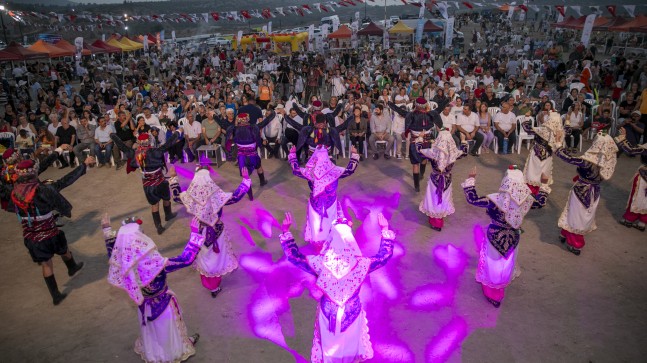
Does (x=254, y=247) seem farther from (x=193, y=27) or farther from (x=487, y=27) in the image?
(x=193, y=27)

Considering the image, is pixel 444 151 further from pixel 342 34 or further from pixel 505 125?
pixel 342 34

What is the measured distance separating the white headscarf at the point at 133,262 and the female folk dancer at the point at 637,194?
7488mm

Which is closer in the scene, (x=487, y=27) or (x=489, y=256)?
(x=489, y=256)

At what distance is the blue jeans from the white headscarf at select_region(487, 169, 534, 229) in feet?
33.1

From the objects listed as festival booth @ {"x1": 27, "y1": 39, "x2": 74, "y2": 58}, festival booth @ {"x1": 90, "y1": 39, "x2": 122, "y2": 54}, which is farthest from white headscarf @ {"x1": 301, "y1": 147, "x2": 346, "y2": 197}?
festival booth @ {"x1": 90, "y1": 39, "x2": 122, "y2": 54}

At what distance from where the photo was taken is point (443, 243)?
765 centimetres

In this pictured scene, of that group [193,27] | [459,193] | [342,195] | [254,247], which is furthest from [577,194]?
[193,27]

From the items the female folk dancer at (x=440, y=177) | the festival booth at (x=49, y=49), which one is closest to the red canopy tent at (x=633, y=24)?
the female folk dancer at (x=440, y=177)

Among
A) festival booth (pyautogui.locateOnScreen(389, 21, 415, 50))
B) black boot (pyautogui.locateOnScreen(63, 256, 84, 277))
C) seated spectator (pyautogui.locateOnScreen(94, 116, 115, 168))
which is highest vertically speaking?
festival booth (pyautogui.locateOnScreen(389, 21, 415, 50))

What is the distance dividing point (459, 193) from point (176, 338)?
672 centimetres

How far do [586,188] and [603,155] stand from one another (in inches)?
23.1

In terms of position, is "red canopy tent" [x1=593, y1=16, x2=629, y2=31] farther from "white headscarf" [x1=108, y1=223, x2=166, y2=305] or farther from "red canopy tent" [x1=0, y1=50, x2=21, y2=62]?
"red canopy tent" [x1=0, y1=50, x2=21, y2=62]

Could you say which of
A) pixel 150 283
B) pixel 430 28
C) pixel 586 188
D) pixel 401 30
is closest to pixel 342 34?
pixel 401 30

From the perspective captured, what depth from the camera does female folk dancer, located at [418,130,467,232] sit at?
24.7 ft
